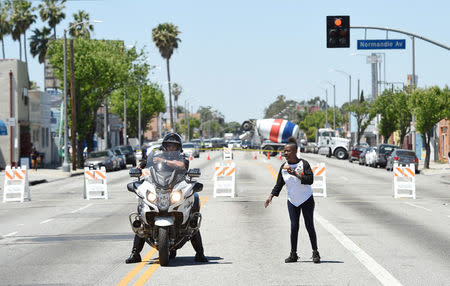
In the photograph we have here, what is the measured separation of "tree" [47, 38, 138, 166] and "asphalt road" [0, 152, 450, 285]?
32.9 meters

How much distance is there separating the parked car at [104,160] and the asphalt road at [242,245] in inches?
985

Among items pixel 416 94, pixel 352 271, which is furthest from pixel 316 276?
pixel 416 94

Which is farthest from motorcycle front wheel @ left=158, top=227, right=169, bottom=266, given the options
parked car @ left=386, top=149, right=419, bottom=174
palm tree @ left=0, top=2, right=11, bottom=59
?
palm tree @ left=0, top=2, right=11, bottom=59

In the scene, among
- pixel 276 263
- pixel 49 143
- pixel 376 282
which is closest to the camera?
pixel 376 282

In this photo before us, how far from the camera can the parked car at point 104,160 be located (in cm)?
5044

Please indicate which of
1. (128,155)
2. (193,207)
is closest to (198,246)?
(193,207)

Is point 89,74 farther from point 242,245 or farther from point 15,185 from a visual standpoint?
point 242,245

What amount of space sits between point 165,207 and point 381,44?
22759 millimetres

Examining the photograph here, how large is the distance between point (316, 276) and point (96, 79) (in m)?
49.5

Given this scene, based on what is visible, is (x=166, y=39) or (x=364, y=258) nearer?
(x=364, y=258)

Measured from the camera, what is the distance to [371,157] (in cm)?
5675

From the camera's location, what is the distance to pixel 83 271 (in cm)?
1077

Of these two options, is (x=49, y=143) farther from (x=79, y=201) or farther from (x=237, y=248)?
(x=237, y=248)

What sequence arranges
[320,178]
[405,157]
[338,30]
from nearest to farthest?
[320,178], [338,30], [405,157]
